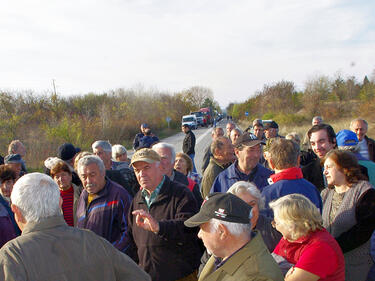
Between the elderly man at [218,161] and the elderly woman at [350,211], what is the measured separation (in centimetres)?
181

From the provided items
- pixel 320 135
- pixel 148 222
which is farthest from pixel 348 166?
pixel 148 222

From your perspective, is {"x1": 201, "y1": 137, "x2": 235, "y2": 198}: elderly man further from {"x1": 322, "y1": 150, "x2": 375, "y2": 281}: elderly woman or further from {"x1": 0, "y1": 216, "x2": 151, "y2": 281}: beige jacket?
{"x1": 0, "y1": 216, "x2": 151, "y2": 281}: beige jacket

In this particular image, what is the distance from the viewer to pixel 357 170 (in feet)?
9.39

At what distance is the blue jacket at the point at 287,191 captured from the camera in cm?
287

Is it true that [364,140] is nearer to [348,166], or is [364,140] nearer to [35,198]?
[348,166]

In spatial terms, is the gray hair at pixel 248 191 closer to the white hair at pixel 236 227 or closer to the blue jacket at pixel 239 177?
the white hair at pixel 236 227

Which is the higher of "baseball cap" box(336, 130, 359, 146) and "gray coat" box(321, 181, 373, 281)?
"baseball cap" box(336, 130, 359, 146)

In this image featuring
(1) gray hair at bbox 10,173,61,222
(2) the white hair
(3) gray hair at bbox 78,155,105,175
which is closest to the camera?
(2) the white hair

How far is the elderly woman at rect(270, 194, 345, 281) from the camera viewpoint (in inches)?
88.0

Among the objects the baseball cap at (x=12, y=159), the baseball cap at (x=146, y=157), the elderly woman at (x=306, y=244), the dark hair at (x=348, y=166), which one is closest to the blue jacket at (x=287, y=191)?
the dark hair at (x=348, y=166)

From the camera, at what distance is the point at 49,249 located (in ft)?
6.06

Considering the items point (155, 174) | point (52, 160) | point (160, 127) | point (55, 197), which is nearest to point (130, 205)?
point (155, 174)

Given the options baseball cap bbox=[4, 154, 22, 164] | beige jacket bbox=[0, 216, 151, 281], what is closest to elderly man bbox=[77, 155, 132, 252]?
beige jacket bbox=[0, 216, 151, 281]

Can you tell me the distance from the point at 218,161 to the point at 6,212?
282 centimetres
